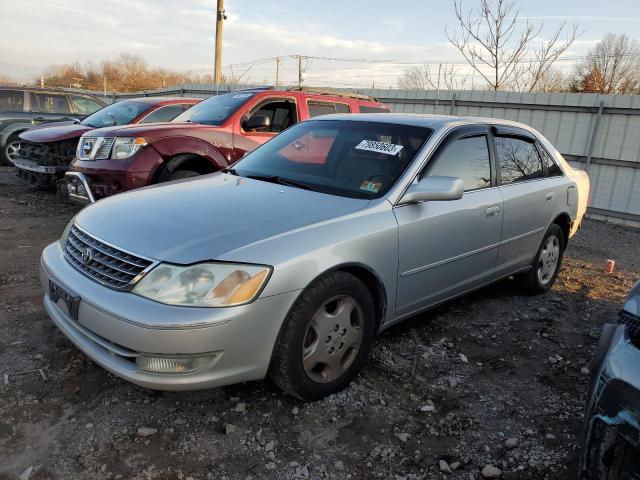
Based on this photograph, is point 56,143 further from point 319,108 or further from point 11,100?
point 11,100

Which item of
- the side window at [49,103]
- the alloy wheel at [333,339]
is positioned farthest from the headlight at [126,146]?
the side window at [49,103]

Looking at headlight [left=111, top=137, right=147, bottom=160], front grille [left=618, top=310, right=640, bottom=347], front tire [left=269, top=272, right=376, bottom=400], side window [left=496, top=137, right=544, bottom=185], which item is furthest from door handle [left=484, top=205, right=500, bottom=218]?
headlight [left=111, top=137, right=147, bottom=160]

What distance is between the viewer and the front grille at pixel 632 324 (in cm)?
185

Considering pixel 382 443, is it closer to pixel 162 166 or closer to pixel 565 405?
pixel 565 405

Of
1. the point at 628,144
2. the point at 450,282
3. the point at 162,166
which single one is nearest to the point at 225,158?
the point at 162,166

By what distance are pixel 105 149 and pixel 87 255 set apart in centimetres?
335

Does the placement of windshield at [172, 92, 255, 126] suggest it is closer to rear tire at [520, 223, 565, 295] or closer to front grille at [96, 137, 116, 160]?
front grille at [96, 137, 116, 160]

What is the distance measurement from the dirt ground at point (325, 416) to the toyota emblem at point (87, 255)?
28.7 inches

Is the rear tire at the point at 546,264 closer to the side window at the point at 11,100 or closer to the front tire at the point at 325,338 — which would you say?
the front tire at the point at 325,338

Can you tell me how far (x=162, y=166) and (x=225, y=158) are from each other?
0.77 metres

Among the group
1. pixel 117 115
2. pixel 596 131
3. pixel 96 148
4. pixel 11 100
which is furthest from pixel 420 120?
pixel 11 100

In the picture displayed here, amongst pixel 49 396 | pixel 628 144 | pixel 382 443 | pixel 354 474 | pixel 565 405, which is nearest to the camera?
pixel 354 474

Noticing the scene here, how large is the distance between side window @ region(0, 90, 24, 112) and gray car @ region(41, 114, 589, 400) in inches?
354

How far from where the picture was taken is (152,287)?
2.30 meters
